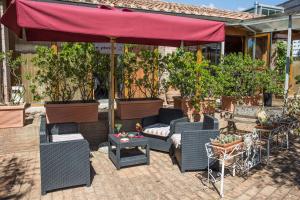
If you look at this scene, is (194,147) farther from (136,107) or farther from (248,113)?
(248,113)

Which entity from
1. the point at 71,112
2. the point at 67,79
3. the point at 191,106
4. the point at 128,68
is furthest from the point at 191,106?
the point at 67,79

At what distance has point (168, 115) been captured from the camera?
658cm

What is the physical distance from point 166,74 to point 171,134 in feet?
Answer: 9.91

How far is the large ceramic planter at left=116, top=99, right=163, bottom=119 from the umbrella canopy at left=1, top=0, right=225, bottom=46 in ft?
9.35

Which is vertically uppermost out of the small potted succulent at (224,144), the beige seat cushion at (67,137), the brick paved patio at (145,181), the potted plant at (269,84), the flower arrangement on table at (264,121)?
the potted plant at (269,84)

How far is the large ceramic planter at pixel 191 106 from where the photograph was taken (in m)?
7.94

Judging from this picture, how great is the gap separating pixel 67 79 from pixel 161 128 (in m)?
2.72

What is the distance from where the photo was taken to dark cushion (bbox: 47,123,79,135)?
5598 mm

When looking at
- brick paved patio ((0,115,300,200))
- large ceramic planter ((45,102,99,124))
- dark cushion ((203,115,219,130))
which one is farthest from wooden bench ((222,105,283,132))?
large ceramic planter ((45,102,99,124))

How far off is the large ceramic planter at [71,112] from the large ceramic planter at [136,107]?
0.69 meters

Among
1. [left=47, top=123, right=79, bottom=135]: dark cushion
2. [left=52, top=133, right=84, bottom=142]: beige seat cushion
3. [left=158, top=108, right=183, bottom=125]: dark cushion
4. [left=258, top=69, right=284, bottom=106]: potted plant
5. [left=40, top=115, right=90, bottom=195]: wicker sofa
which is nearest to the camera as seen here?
[left=40, top=115, right=90, bottom=195]: wicker sofa

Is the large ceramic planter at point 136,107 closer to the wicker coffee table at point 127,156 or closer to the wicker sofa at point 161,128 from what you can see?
the wicker sofa at point 161,128

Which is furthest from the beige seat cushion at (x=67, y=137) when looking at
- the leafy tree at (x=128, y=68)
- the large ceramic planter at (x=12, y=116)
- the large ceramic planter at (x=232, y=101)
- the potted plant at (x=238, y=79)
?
the large ceramic planter at (x=232, y=101)

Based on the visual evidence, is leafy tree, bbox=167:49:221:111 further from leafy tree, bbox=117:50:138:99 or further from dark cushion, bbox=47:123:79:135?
dark cushion, bbox=47:123:79:135
